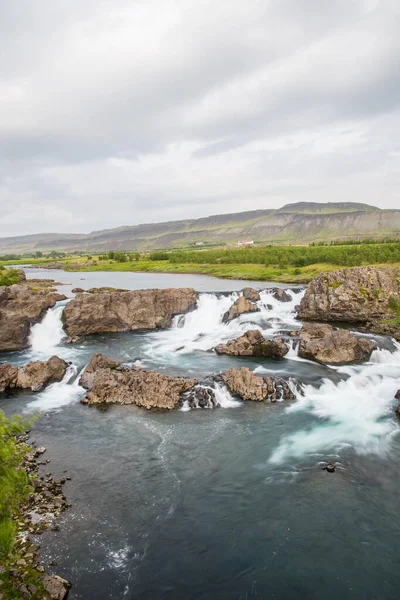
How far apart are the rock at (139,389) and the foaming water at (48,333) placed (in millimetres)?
14774

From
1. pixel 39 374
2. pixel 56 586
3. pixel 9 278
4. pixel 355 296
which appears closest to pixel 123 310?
Result: pixel 39 374

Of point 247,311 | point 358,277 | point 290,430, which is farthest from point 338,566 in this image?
point 358,277

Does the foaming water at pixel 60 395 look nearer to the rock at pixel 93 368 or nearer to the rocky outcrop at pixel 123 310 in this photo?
the rock at pixel 93 368

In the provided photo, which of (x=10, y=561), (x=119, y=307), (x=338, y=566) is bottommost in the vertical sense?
(x=338, y=566)

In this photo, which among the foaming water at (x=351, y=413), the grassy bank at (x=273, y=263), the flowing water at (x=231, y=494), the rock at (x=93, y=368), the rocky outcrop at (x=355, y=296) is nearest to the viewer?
the flowing water at (x=231, y=494)

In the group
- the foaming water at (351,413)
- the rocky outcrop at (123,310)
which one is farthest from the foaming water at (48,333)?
the foaming water at (351,413)

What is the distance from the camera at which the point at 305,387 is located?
29.5 meters

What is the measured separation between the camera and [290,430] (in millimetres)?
23531

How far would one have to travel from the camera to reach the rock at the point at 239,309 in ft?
168

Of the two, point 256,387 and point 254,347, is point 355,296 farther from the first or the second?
point 256,387

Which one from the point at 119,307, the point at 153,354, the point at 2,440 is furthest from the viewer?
the point at 119,307

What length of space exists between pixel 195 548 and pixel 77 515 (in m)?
5.24

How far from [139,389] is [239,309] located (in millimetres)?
26103

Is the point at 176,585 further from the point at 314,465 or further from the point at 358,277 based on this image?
the point at 358,277
